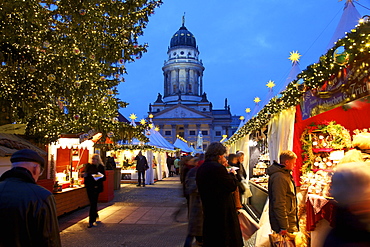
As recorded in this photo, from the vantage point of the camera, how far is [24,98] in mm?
7684

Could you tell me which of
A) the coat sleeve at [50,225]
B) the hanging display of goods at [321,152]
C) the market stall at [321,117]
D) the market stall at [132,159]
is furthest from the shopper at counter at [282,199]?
the market stall at [132,159]

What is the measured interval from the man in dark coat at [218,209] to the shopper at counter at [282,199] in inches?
26.6

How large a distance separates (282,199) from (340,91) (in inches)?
73.1

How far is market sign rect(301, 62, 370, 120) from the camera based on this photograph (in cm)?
388

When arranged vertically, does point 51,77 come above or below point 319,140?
above

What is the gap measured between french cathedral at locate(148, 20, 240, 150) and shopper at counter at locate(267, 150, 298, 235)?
75295 mm

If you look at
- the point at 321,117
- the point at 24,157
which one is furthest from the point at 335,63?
the point at 24,157

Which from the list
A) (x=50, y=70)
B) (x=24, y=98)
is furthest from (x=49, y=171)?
(x=50, y=70)

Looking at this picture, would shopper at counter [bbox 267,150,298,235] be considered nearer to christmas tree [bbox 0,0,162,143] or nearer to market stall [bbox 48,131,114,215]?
christmas tree [bbox 0,0,162,143]

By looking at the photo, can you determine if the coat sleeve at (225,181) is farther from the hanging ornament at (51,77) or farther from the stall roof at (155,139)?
the stall roof at (155,139)

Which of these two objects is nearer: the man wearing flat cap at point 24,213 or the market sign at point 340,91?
the man wearing flat cap at point 24,213

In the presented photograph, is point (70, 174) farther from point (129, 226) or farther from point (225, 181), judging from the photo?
point (225, 181)

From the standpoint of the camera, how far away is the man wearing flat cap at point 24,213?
6.81ft

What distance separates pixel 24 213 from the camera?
2.08 m
